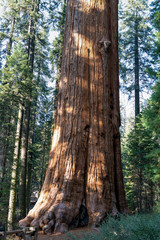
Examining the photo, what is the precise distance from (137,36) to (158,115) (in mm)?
17853

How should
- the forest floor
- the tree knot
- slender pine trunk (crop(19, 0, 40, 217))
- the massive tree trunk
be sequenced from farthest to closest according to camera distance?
slender pine trunk (crop(19, 0, 40, 217)), the tree knot, the massive tree trunk, the forest floor

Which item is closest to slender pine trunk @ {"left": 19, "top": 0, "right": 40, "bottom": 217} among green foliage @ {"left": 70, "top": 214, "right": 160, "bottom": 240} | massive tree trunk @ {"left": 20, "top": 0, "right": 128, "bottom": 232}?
massive tree trunk @ {"left": 20, "top": 0, "right": 128, "bottom": 232}

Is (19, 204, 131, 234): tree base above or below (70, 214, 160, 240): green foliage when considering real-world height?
below

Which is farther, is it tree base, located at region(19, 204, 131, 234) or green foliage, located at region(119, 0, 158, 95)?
green foliage, located at region(119, 0, 158, 95)

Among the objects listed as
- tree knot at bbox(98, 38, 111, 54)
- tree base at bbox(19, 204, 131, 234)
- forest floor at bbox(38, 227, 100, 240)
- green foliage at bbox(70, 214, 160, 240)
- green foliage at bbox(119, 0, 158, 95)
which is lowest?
forest floor at bbox(38, 227, 100, 240)

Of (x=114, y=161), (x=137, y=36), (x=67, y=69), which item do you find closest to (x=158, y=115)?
(x=114, y=161)

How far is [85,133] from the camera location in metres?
5.35

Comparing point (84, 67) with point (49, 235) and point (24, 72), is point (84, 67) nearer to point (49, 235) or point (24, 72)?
point (49, 235)

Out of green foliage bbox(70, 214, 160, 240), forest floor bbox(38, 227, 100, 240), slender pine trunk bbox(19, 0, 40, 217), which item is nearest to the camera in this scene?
green foliage bbox(70, 214, 160, 240)

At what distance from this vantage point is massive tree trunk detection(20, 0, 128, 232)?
4.77 m

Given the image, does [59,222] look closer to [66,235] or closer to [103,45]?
[66,235]

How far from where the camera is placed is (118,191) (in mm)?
5410

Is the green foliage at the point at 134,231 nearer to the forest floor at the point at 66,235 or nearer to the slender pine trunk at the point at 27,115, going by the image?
the forest floor at the point at 66,235

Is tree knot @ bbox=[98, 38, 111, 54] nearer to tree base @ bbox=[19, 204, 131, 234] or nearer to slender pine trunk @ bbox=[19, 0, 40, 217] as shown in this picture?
tree base @ bbox=[19, 204, 131, 234]
